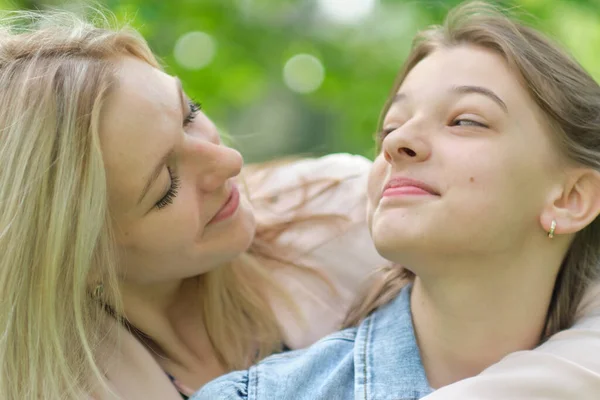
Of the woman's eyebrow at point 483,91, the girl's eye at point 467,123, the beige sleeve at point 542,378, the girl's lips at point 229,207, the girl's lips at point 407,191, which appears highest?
the woman's eyebrow at point 483,91

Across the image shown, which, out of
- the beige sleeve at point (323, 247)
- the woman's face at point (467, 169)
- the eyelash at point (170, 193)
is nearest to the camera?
the woman's face at point (467, 169)

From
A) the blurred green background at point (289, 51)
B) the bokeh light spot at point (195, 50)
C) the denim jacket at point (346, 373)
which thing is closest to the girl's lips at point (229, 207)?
the denim jacket at point (346, 373)

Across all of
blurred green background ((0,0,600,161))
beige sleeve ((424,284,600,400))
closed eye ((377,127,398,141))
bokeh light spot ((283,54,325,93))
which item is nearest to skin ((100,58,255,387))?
closed eye ((377,127,398,141))

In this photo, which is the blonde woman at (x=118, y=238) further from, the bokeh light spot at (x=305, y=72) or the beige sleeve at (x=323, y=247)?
the bokeh light spot at (x=305, y=72)

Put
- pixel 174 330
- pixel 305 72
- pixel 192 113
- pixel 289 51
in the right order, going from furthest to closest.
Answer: pixel 305 72 → pixel 289 51 → pixel 174 330 → pixel 192 113

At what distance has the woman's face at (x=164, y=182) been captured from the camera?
6.72 ft

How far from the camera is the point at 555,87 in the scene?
1936 mm

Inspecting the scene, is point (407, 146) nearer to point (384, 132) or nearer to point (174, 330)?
point (384, 132)

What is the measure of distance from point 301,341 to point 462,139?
2.83 ft

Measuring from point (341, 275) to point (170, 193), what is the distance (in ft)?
2.23

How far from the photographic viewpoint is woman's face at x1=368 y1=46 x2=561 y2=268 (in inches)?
71.8

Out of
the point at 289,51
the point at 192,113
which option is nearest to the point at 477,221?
the point at 192,113

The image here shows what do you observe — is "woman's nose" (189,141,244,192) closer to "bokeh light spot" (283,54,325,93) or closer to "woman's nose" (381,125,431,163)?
"woman's nose" (381,125,431,163)

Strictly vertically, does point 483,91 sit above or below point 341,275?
above
